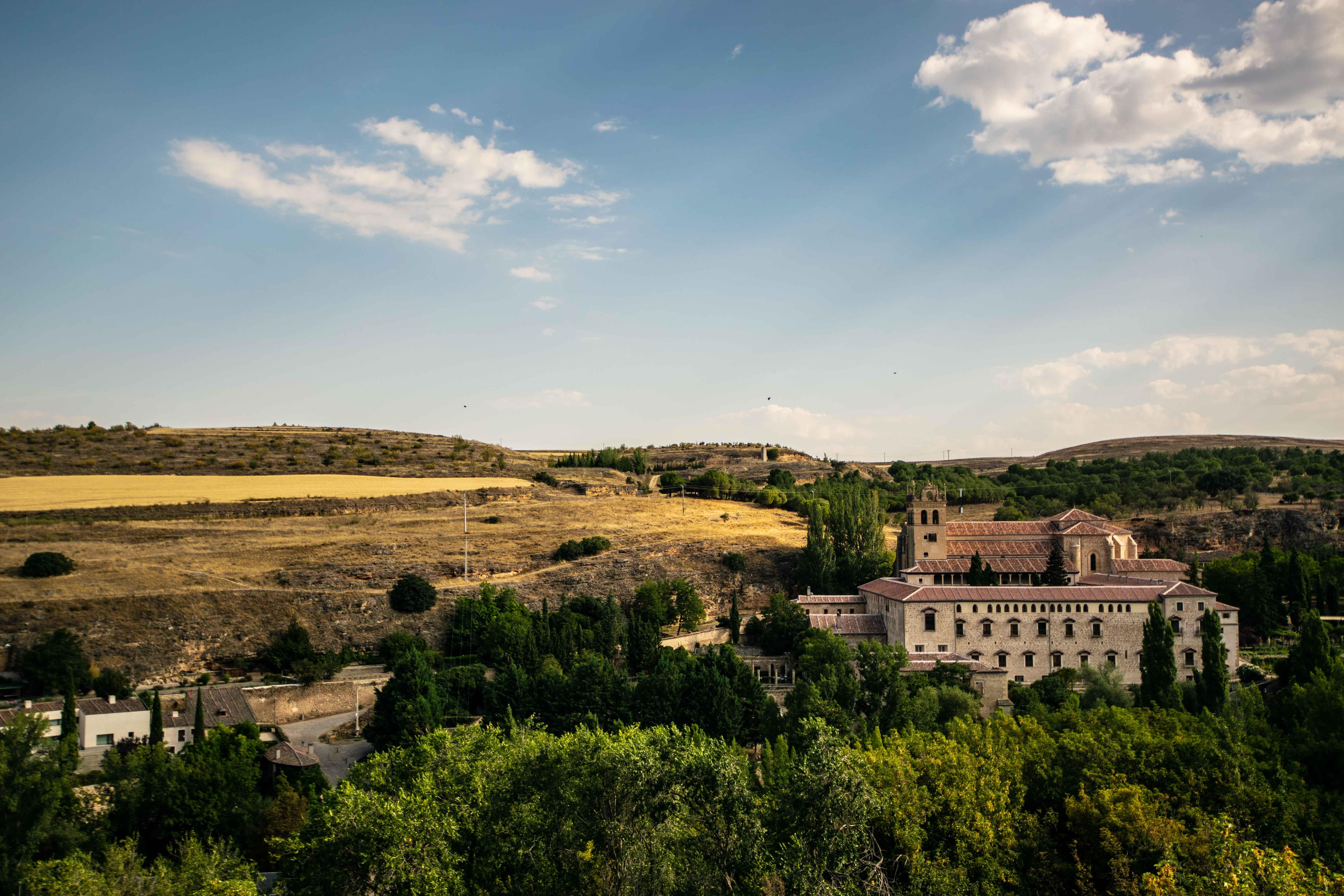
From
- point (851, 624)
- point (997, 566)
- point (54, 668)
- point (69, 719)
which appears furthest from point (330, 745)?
point (997, 566)

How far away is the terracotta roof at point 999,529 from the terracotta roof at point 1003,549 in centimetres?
83

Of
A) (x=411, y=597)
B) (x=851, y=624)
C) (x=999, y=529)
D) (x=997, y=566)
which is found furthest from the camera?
(x=999, y=529)

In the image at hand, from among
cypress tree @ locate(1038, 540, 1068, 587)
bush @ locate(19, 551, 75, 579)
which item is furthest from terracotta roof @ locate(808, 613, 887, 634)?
bush @ locate(19, 551, 75, 579)

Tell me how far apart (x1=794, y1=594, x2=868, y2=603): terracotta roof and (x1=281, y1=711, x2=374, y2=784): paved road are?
93.6ft

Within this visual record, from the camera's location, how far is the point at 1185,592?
172 ft

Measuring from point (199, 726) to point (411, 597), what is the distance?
18.2 meters

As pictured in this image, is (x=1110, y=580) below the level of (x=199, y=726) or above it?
above

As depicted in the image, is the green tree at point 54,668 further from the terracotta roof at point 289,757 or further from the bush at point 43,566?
the terracotta roof at point 289,757

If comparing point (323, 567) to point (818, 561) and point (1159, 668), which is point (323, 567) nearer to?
point (818, 561)

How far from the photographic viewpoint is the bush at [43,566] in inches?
1917

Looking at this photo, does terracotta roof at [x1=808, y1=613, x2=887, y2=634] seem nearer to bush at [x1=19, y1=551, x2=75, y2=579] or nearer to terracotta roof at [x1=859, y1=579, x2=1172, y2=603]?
terracotta roof at [x1=859, y1=579, x2=1172, y2=603]

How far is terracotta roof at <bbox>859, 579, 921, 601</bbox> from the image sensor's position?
176 feet

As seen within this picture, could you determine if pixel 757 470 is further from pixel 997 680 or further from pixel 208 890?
pixel 208 890

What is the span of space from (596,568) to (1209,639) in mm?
39542
